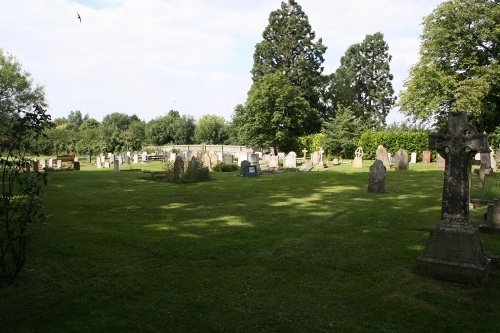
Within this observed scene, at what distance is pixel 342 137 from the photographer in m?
37.5

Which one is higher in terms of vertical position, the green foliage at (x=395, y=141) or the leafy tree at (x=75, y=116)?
the leafy tree at (x=75, y=116)

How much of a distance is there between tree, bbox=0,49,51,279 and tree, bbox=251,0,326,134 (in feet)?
93.8

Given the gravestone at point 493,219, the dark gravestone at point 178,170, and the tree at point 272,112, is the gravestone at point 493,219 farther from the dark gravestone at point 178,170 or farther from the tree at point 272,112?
the tree at point 272,112

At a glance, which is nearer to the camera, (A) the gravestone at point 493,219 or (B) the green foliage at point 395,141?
(A) the gravestone at point 493,219

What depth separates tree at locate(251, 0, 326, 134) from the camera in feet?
153

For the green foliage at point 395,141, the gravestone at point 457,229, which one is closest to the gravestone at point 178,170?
the gravestone at point 457,229

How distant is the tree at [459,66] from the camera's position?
2930 centimetres

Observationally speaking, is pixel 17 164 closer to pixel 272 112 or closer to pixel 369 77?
pixel 272 112

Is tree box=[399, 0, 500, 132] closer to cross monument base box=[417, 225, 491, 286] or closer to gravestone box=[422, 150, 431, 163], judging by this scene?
gravestone box=[422, 150, 431, 163]

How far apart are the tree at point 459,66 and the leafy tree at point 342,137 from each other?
19.1 ft

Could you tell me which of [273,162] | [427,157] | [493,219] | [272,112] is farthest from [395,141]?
[493,219]

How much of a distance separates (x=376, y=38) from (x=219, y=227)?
53782 millimetres

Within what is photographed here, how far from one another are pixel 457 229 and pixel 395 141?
103 ft

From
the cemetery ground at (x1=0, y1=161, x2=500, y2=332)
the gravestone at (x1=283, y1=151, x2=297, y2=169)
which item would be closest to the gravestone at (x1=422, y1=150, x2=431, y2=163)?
the gravestone at (x1=283, y1=151, x2=297, y2=169)
